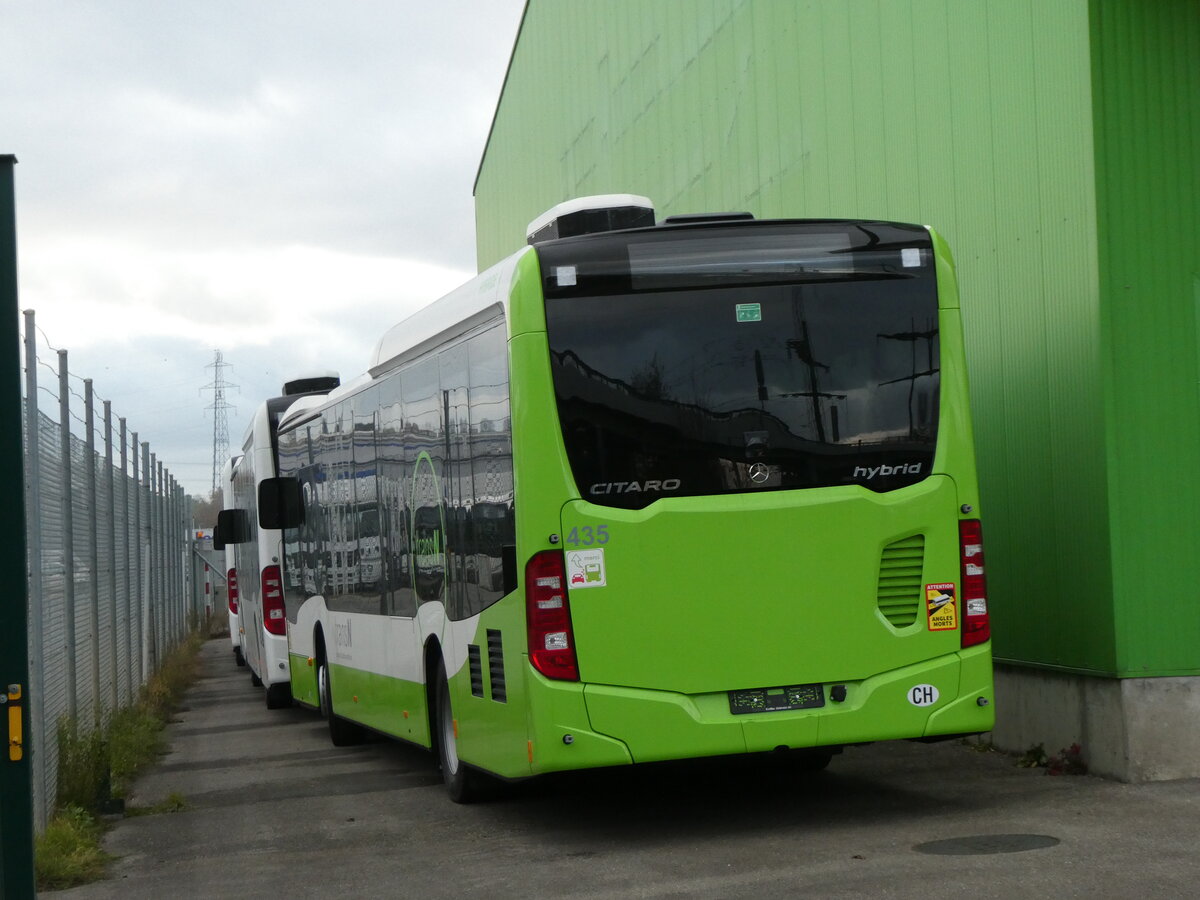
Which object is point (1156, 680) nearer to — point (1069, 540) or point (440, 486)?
point (1069, 540)

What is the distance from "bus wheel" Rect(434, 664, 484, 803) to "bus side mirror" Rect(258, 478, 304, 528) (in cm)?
645

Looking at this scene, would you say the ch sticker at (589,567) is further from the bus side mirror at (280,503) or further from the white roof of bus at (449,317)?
the bus side mirror at (280,503)

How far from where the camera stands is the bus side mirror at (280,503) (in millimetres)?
17516

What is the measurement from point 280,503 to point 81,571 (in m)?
3.32

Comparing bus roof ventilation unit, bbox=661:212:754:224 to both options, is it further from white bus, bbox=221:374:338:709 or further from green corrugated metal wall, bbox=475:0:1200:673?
white bus, bbox=221:374:338:709

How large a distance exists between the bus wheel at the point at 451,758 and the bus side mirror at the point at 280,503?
6453 millimetres

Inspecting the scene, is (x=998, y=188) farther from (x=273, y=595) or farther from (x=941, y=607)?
(x=273, y=595)

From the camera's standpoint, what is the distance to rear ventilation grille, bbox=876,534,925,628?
8961mm

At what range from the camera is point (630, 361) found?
8.87 meters

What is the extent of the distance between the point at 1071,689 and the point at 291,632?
33.0ft

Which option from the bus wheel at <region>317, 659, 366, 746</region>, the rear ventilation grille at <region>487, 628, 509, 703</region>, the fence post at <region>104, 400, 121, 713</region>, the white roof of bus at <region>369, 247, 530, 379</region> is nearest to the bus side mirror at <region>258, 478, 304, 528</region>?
the fence post at <region>104, 400, 121, 713</region>

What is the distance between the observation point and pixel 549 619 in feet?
28.5

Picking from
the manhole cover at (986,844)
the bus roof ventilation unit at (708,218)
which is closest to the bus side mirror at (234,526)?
the bus roof ventilation unit at (708,218)

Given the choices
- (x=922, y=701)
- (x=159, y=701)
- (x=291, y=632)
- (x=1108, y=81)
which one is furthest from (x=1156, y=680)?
(x=159, y=701)
